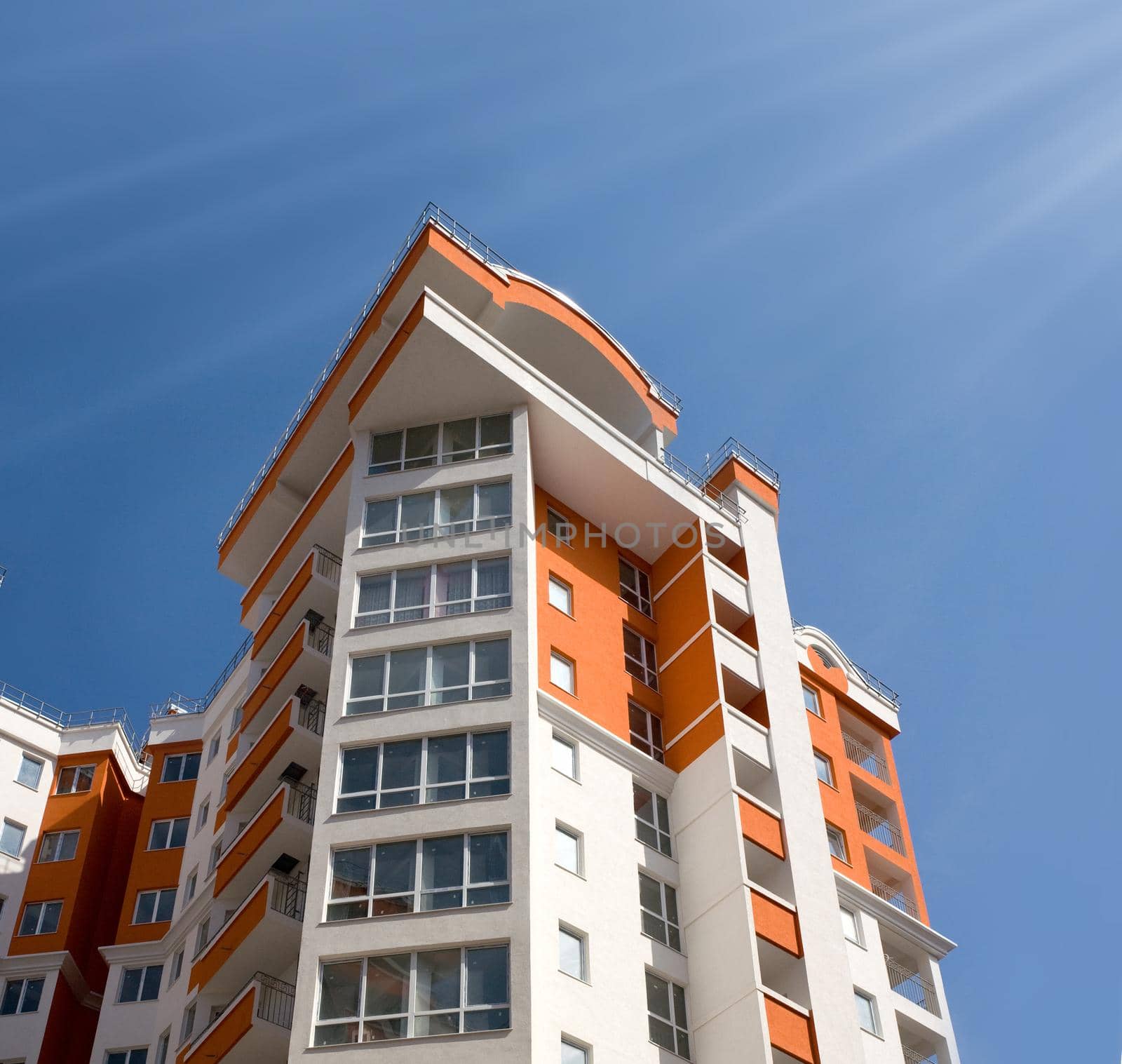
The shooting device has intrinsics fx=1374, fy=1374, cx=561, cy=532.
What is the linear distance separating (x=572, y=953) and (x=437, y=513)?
12517mm

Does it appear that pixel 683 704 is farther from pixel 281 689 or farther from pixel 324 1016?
pixel 324 1016

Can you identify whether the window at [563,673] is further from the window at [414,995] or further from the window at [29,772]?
the window at [29,772]

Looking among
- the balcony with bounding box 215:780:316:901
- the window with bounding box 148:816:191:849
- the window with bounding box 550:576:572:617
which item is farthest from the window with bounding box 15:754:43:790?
the window with bounding box 550:576:572:617

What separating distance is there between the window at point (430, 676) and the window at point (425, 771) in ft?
3.80

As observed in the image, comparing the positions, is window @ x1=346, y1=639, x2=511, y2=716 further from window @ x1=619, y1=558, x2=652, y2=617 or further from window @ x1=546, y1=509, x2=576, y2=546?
window @ x1=619, y1=558, x2=652, y2=617

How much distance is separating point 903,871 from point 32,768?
30.1 metres

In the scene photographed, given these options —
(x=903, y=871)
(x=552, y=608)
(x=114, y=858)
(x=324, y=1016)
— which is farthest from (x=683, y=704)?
(x=114, y=858)

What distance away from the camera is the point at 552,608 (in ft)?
122

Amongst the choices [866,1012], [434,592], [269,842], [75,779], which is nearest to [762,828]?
[866,1012]

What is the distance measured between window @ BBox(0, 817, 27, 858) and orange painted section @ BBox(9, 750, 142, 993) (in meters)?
0.63

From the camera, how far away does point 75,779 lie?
49094mm

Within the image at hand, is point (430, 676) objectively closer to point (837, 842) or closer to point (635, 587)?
point (635, 587)

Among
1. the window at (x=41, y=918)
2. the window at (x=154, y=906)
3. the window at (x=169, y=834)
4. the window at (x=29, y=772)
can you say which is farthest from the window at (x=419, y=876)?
the window at (x=29, y=772)

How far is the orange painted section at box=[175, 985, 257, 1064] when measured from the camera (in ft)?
101
